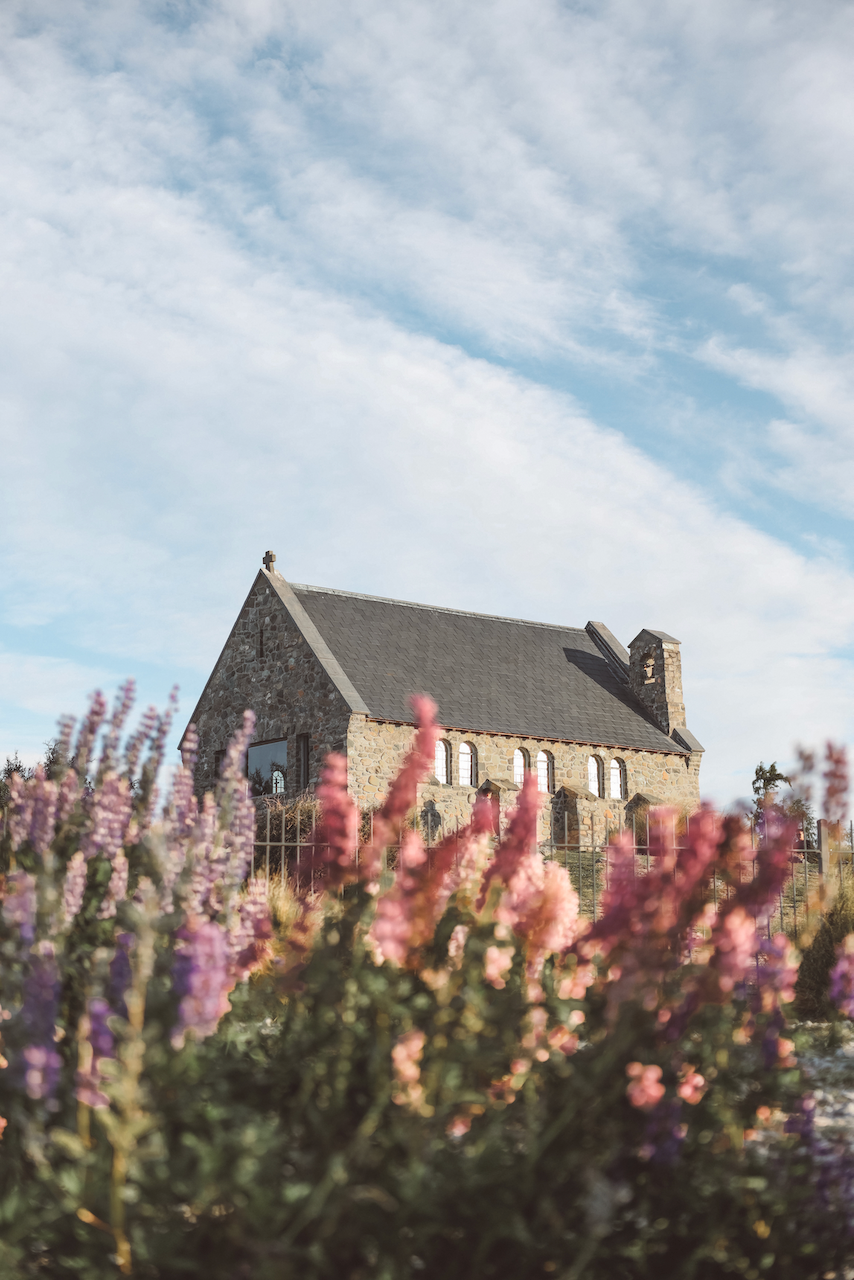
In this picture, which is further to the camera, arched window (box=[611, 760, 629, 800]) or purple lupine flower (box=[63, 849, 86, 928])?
arched window (box=[611, 760, 629, 800])

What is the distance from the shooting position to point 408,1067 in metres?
2.69

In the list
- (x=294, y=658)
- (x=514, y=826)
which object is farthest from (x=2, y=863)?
(x=294, y=658)

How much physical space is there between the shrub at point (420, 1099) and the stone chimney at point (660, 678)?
29.7 m

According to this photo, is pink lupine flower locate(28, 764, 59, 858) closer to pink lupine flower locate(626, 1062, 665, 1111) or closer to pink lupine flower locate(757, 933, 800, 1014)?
pink lupine flower locate(626, 1062, 665, 1111)

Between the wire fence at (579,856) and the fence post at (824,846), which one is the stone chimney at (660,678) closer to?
the wire fence at (579,856)

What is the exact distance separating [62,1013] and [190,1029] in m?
1.49

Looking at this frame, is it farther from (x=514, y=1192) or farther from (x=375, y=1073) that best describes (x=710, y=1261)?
(x=375, y=1073)

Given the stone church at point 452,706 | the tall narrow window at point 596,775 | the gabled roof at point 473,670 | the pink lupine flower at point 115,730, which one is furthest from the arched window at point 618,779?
the pink lupine flower at point 115,730

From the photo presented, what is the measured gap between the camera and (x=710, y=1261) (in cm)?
303

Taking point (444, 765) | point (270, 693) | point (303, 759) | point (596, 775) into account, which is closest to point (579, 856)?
point (444, 765)

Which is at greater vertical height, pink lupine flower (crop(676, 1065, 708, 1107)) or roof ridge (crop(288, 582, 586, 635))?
roof ridge (crop(288, 582, 586, 635))

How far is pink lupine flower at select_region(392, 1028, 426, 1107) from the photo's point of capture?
269 centimetres

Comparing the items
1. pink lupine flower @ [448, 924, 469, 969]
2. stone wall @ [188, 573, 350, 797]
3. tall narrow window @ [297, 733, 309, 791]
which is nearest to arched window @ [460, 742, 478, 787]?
stone wall @ [188, 573, 350, 797]

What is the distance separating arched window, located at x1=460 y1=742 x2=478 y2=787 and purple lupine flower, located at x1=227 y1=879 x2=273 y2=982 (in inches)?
918
